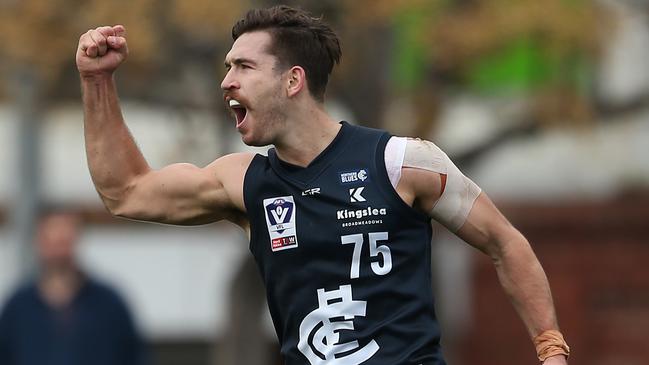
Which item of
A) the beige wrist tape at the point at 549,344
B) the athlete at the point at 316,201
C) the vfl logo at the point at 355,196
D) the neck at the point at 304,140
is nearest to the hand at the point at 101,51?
the athlete at the point at 316,201

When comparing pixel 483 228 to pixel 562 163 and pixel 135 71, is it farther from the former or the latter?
pixel 562 163

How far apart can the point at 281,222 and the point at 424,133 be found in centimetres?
740

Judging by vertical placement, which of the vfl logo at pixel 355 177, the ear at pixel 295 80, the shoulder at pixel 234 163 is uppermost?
the ear at pixel 295 80

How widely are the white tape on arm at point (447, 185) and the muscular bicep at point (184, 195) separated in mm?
629

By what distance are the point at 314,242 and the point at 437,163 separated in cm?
52

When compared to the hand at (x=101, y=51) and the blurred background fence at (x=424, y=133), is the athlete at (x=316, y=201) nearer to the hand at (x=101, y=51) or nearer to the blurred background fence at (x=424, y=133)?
the hand at (x=101, y=51)

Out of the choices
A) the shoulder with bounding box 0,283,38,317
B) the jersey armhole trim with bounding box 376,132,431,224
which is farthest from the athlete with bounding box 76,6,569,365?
the shoulder with bounding box 0,283,38,317

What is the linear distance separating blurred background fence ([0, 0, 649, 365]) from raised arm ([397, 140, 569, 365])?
659 cm

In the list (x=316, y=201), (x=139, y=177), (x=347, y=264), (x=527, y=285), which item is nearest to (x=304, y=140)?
(x=316, y=201)

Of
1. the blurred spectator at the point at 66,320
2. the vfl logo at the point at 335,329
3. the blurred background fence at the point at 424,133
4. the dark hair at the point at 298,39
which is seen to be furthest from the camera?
the blurred background fence at the point at 424,133

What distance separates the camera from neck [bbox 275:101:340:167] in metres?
6.46

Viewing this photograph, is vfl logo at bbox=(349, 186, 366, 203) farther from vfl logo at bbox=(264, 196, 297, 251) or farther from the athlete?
vfl logo at bbox=(264, 196, 297, 251)

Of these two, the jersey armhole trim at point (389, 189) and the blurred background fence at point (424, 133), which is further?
the blurred background fence at point (424, 133)

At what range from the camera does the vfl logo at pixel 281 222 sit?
634cm
